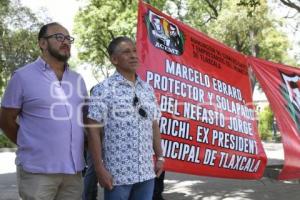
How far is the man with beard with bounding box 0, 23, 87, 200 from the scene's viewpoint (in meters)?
3.13

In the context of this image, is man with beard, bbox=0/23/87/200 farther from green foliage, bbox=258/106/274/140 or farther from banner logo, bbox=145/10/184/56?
green foliage, bbox=258/106/274/140

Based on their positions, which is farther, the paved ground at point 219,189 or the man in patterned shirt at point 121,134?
the paved ground at point 219,189

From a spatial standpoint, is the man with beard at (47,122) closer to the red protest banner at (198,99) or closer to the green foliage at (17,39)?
the red protest banner at (198,99)

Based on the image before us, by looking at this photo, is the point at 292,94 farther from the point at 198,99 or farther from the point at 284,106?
the point at 198,99

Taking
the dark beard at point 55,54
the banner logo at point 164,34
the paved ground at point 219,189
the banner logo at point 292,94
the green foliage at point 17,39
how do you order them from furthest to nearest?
the green foliage at point 17,39 → the paved ground at point 219,189 → the banner logo at point 292,94 → the banner logo at point 164,34 → the dark beard at point 55,54

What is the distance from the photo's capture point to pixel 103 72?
4641 centimetres

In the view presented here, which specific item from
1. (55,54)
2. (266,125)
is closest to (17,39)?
(266,125)

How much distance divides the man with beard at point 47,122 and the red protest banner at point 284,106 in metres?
3.22

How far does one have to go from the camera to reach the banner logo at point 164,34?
16.2 feet

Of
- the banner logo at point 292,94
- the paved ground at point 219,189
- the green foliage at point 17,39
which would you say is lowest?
the paved ground at point 219,189

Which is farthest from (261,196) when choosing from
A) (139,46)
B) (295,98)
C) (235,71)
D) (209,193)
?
(139,46)

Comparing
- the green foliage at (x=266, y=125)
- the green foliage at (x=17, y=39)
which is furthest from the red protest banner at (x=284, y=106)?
the green foliage at (x=17, y=39)

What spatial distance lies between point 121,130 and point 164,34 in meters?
2.03

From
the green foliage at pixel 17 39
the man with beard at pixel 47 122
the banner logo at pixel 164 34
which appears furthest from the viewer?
the green foliage at pixel 17 39
